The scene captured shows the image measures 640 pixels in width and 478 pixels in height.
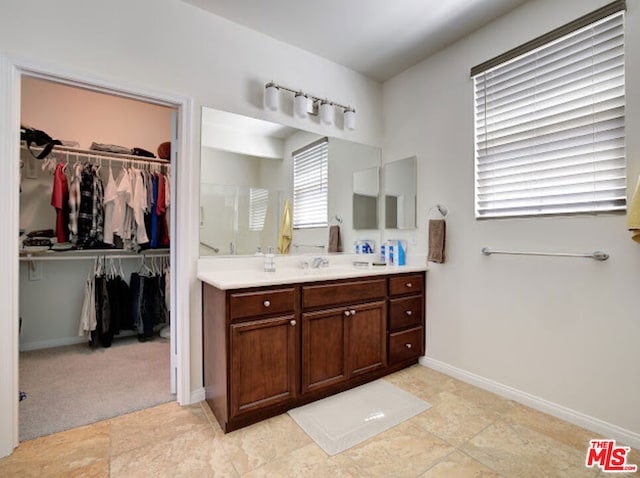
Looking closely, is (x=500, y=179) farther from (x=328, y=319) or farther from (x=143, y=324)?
(x=143, y=324)

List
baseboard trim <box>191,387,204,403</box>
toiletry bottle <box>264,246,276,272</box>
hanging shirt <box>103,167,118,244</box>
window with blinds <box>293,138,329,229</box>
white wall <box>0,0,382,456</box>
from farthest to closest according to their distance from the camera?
hanging shirt <box>103,167,118,244</box>
window with blinds <box>293,138,329,229</box>
toiletry bottle <box>264,246,276,272</box>
baseboard trim <box>191,387,204,403</box>
white wall <box>0,0,382,456</box>

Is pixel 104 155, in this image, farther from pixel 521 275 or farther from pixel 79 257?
pixel 521 275

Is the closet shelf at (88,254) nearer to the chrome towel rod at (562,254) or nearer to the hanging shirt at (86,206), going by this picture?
the hanging shirt at (86,206)

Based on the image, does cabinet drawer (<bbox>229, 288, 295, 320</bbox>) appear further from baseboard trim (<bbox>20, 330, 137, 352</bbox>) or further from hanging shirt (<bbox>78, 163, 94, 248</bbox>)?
baseboard trim (<bbox>20, 330, 137, 352</bbox>)

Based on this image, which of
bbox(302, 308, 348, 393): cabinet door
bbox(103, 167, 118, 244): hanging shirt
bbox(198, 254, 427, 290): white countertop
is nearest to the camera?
bbox(198, 254, 427, 290): white countertop

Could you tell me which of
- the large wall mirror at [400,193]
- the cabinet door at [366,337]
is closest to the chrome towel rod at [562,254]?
the large wall mirror at [400,193]

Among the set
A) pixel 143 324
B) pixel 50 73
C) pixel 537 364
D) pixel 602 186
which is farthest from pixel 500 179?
pixel 143 324

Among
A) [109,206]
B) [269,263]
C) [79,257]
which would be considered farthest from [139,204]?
[269,263]

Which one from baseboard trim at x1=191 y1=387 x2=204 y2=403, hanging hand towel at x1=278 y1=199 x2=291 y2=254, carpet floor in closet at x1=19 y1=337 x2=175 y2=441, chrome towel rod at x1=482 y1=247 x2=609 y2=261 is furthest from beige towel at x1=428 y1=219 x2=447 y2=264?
carpet floor in closet at x1=19 y1=337 x2=175 y2=441

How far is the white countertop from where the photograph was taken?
5.93 feet

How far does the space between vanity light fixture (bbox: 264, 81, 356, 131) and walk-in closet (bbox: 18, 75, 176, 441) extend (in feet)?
3.45

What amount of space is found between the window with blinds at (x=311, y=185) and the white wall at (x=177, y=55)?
21 centimetres

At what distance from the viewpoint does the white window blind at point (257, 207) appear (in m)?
A: 2.37
